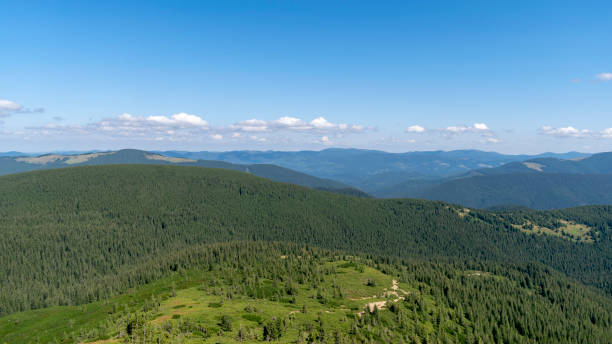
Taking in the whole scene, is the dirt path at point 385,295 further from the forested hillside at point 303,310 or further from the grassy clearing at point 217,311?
the grassy clearing at point 217,311

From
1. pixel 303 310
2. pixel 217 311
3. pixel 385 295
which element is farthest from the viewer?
pixel 385 295

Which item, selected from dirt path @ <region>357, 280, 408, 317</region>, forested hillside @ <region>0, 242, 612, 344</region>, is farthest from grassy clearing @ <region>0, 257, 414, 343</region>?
dirt path @ <region>357, 280, 408, 317</region>

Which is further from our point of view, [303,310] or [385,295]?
[385,295]

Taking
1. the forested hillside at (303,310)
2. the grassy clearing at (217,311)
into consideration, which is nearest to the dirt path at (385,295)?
the forested hillside at (303,310)

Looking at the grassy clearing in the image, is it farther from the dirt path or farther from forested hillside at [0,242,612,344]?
the dirt path

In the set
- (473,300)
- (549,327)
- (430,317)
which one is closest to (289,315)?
(430,317)

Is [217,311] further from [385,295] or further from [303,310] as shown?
[385,295]

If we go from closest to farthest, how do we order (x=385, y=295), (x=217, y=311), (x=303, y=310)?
(x=217, y=311) < (x=303, y=310) < (x=385, y=295)

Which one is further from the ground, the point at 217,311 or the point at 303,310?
the point at 217,311

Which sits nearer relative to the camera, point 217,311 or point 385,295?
point 217,311

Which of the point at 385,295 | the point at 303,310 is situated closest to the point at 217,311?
the point at 303,310

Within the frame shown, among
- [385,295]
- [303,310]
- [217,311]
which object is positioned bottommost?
[385,295]
